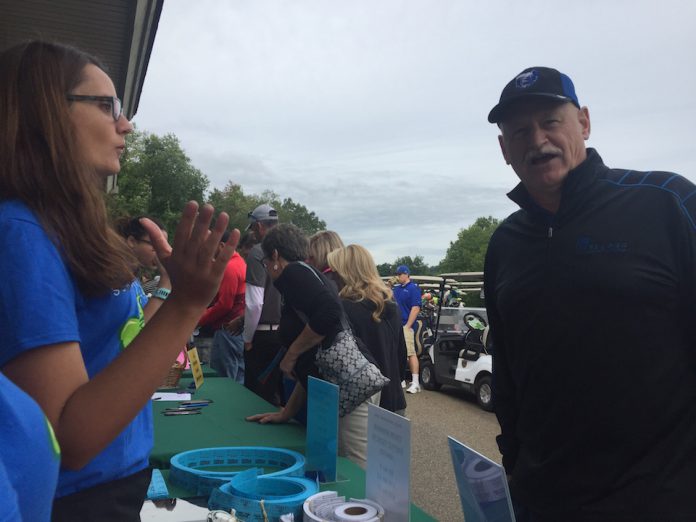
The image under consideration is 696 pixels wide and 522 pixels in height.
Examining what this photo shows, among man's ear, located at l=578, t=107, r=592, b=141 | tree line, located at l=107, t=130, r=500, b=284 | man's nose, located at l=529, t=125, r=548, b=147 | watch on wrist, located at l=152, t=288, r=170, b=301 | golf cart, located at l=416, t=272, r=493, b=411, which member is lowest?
golf cart, located at l=416, t=272, r=493, b=411

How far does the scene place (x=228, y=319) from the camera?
5.67 metres

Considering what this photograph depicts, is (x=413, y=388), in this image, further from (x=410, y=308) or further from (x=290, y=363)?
(x=290, y=363)

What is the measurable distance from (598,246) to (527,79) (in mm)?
607

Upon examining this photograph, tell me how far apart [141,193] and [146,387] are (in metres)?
35.2

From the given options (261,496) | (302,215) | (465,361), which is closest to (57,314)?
(261,496)

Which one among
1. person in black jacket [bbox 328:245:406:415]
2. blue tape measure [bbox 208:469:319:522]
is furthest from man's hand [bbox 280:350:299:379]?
blue tape measure [bbox 208:469:319:522]

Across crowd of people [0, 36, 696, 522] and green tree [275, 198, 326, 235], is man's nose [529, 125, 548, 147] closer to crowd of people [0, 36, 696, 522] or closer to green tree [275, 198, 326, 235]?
crowd of people [0, 36, 696, 522]

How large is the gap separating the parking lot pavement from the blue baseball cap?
334 cm

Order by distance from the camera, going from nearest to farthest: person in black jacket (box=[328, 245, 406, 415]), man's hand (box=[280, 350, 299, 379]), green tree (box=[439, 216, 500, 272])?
man's hand (box=[280, 350, 299, 379]) → person in black jacket (box=[328, 245, 406, 415]) → green tree (box=[439, 216, 500, 272])

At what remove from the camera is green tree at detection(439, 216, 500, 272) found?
241 feet

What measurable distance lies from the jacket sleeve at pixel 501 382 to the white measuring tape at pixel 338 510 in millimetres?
562

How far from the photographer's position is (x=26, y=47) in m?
1.11

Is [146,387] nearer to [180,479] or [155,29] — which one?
[180,479]

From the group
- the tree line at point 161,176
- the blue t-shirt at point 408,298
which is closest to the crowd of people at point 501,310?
the blue t-shirt at point 408,298
